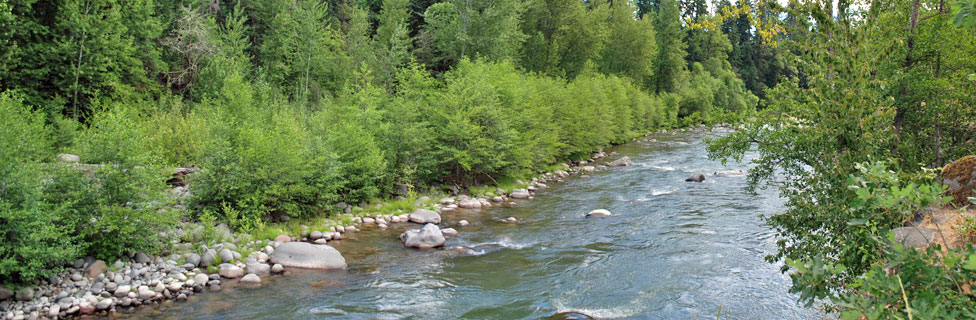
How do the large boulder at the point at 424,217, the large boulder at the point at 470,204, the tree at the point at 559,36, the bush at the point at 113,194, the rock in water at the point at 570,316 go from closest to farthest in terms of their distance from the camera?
1. the rock in water at the point at 570,316
2. the bush at the point at 113,194
3. the large boulder at the point at 424,217
4. the large boulder at the point at 470,204
5. the tree at the point at 559,36

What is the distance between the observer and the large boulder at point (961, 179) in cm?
819

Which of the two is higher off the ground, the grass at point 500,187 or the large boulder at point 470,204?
the grass at point 500,187

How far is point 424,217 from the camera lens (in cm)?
1695

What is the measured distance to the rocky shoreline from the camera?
353 inches

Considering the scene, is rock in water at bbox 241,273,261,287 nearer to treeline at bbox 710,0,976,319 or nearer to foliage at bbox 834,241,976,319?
treeline at bbox 710,0,976,319

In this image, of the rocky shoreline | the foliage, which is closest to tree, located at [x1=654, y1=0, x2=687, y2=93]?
the rocky shoreline

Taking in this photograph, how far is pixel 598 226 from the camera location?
16.2 metres

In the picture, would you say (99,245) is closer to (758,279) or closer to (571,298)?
(571,298)

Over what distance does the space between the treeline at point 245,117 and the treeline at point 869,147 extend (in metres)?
1.55

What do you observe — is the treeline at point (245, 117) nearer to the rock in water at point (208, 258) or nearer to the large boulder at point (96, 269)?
the large boulder at point (96, 269)

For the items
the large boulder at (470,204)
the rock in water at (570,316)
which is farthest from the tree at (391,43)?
the rock in water at (570,316)

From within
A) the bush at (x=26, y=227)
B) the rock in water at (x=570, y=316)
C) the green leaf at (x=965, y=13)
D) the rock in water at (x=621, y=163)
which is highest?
the green leaf at (x=965, y=13)

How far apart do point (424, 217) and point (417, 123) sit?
4574 mm

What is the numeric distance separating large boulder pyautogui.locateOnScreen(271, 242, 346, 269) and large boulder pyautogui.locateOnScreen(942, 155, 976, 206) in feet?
36.3
